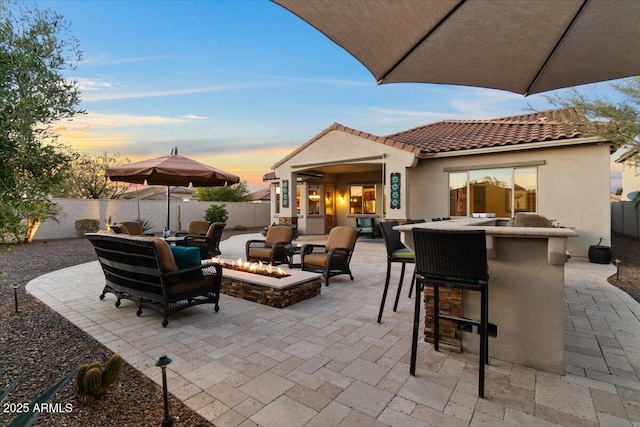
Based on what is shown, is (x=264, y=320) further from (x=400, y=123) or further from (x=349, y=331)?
(x=400, y=123)

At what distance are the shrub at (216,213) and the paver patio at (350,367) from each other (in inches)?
481

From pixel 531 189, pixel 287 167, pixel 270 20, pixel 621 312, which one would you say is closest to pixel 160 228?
pixel 287 167

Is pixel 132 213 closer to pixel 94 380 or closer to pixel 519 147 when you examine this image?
pixel 94 380

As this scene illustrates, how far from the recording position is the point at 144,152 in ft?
60.4

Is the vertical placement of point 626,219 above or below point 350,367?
above

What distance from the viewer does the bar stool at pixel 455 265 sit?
2.37m

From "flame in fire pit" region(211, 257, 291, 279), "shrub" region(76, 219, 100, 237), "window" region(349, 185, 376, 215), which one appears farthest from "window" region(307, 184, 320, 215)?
"shrub" region(76, 219, 100, 237)

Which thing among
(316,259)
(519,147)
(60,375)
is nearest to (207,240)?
(316,259)

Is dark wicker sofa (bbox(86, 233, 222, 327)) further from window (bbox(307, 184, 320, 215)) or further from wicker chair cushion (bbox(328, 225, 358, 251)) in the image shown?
window (bbox(307, 184, 320, 215))

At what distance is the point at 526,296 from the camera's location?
265cm

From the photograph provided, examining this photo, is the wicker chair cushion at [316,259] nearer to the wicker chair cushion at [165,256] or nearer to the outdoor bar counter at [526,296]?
the wicker chair cushion at [165,256]

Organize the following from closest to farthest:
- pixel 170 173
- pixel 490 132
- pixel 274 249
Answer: pixel 274 249, pixel 170 173, pixel 490 132

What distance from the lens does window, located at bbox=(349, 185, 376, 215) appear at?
14586mm

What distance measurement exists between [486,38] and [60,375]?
14.4 feet
